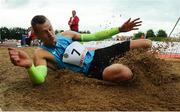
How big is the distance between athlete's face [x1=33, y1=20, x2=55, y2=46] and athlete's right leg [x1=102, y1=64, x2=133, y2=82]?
82 centimetres

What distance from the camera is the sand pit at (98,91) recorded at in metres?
4.02

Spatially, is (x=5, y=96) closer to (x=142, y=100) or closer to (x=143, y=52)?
(x=142, y=100)

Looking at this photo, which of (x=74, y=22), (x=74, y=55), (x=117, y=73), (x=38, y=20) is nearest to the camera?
(x=117, y=73)

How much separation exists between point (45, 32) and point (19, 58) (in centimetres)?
91

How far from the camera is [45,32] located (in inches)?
189

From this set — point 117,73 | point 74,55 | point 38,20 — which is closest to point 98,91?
point 117,73

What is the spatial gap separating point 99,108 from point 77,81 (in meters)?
1.00

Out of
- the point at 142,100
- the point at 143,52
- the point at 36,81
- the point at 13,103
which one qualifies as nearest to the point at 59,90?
the point at 36,81

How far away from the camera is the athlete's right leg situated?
4.55m

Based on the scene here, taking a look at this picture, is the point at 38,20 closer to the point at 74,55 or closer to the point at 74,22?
the point at 74,55

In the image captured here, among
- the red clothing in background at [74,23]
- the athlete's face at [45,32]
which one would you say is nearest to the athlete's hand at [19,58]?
the athlete's face at [45,32]

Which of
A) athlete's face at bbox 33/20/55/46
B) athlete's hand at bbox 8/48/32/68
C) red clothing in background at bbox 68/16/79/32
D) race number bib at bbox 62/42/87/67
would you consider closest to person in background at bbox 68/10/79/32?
red clothing in background at bbox 68/16/79/32

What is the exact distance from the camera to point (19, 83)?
5.01 m

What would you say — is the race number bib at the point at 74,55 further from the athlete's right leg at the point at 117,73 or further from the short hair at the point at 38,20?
the short hair at the point at 38,20
